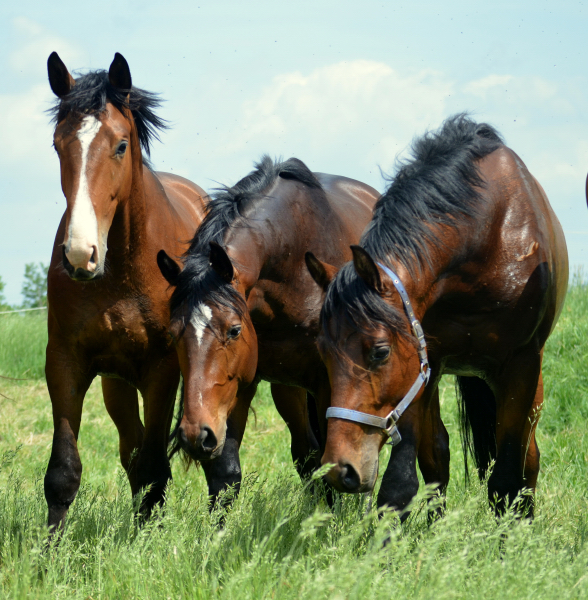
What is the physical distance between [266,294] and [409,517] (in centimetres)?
148

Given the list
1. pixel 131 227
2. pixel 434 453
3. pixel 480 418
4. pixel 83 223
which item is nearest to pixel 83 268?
pixel 83 223

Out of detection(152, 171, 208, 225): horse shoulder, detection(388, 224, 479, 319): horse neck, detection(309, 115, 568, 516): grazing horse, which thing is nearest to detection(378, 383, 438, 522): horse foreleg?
detection(309, 115, 568, 516): grazing horse

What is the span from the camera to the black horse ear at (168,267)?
373cm

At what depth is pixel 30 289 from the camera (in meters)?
42.0

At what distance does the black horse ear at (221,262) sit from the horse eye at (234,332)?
0.25 metres

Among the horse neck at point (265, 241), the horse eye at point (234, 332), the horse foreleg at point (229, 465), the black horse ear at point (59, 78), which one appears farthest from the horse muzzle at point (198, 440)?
the black horse ear at point (59, 78)

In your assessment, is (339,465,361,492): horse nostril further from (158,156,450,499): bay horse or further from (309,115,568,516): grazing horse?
(158,156,450,499): bay horse

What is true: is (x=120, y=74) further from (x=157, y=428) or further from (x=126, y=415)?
(x=126, y=415)

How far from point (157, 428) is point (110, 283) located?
910 mm

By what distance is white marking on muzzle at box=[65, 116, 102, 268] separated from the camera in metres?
3.23

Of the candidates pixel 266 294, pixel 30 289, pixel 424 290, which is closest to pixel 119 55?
pixel 266 294

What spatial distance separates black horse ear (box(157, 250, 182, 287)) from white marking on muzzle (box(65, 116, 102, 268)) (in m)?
0.47

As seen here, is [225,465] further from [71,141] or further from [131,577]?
[71,141]

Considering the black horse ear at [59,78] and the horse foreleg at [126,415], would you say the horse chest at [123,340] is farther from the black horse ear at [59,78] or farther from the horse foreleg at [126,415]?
the horse foreleg at [126,415]
